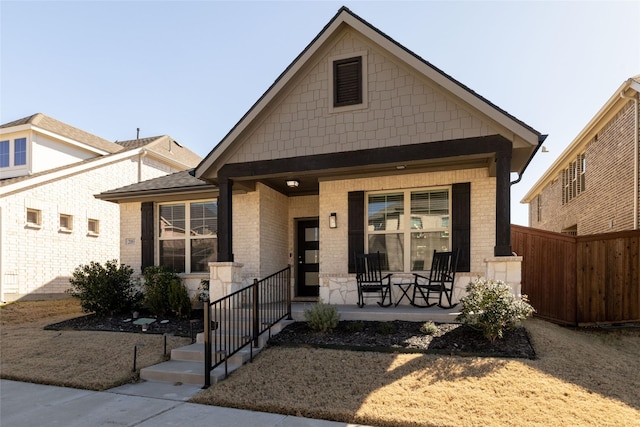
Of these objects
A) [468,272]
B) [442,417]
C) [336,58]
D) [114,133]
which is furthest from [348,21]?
[114,133]

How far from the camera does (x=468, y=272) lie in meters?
7.68

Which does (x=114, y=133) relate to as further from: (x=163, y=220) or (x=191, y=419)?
(x=191, y=419)

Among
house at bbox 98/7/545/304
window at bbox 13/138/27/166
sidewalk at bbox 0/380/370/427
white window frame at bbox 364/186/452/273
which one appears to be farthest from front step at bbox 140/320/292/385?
window at bbox 13/138/27/166

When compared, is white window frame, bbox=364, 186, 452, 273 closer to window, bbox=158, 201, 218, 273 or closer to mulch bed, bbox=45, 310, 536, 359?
mulch bed, bbox=45, 310, 536, 359

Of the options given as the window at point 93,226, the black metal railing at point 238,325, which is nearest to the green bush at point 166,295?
the black metal railing at point 238,325

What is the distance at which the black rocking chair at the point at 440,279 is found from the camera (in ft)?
24.0

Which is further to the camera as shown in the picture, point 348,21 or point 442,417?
point 348,21

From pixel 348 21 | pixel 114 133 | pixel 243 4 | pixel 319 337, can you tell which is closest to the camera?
pixel 319 337

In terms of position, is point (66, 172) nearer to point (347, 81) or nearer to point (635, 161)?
point (347, 81)

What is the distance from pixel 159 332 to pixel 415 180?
19.7ft

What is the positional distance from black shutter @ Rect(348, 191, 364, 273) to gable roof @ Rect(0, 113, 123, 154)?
1260 cm

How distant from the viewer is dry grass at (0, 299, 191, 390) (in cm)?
548

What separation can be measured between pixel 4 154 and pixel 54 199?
3406 mm

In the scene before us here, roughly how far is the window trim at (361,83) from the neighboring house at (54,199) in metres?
10.5
